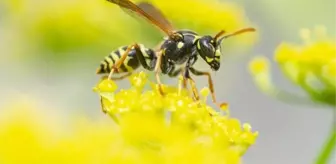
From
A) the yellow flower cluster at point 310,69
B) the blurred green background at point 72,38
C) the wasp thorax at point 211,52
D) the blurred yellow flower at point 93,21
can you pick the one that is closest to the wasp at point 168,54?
the wasp thorax at point 211,52

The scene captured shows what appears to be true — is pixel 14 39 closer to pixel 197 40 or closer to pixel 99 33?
pixel 99 33

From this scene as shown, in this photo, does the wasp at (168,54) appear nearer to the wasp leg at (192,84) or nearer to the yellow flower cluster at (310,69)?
the wasp leg at (192,84)

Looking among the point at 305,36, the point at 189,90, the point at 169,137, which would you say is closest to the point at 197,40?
the point at 189,90

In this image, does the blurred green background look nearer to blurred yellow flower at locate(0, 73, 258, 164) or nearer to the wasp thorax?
the wasp thorax

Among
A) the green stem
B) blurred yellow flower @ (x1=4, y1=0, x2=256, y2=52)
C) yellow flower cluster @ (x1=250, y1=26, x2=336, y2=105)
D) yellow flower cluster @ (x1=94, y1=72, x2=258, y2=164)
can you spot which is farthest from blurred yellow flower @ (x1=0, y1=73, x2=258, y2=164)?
blurred yellow flower @ (x1=4, y1=0, x2=256, y2=52)

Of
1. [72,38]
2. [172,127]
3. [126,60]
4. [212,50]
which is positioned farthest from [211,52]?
[72,38]

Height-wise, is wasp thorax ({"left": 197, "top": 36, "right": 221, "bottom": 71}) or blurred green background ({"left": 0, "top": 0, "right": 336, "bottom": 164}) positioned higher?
blurred green background ({"left": 0, "top": 0, "right": 336, "bottom": 164})

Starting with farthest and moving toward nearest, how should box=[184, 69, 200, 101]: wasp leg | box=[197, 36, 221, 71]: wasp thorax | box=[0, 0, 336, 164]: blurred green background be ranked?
box=[0, 0, 336, 164]: blurred green background → box=[197, 36, 221, 71]: wasp thorax → box=[184, 69, 200, 101]: wasp leg
